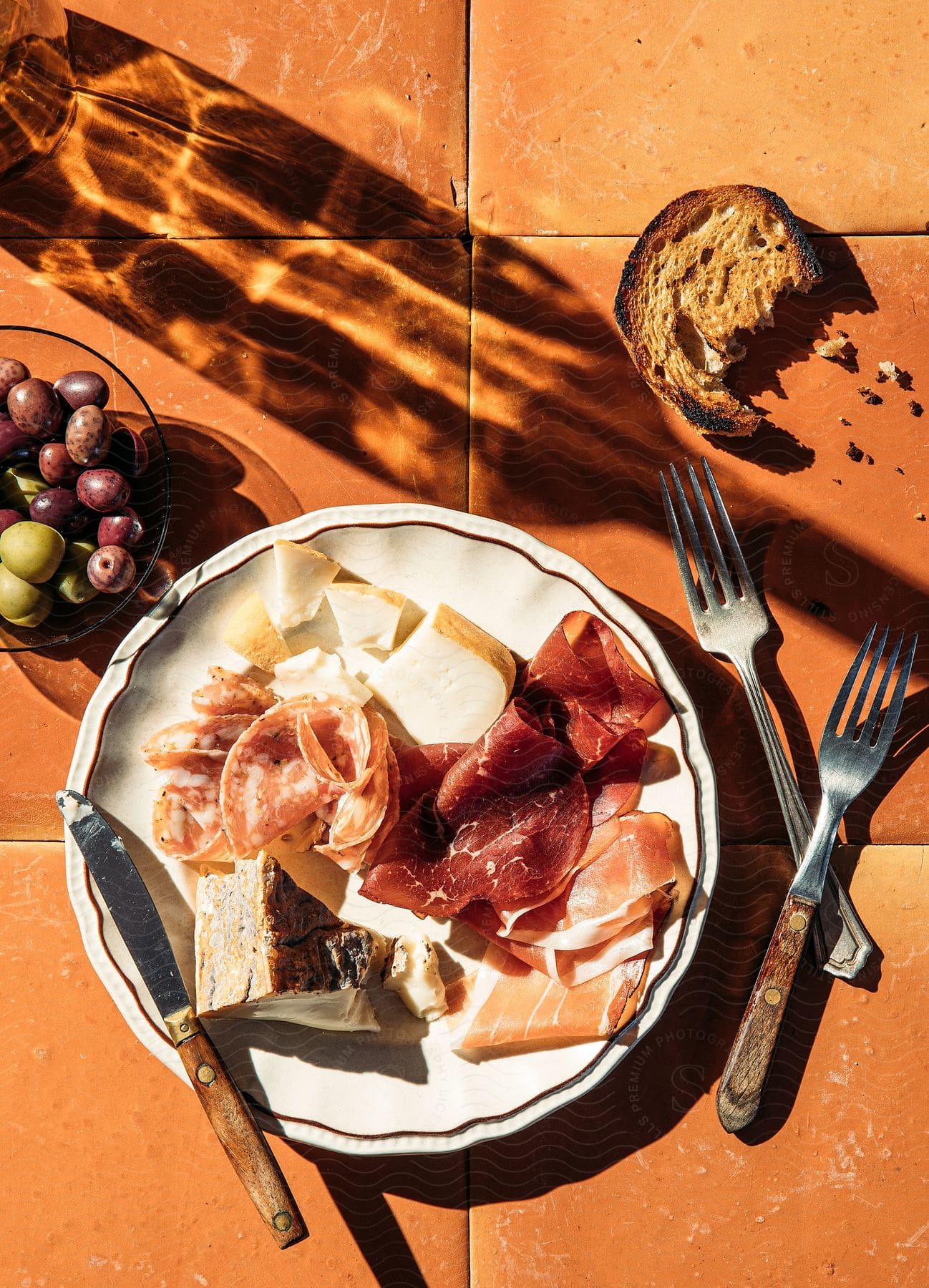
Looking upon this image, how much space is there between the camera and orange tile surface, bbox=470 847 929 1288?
118 centimetres

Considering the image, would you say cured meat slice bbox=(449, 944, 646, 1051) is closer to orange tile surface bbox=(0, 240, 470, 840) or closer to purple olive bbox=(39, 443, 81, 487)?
orange tile surface bbox=(0, 240, 470, 840)

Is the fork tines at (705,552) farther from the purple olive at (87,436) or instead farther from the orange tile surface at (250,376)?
the purple olive at (87,436)

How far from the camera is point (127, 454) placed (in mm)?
1142

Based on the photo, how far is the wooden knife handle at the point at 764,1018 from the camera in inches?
43.5

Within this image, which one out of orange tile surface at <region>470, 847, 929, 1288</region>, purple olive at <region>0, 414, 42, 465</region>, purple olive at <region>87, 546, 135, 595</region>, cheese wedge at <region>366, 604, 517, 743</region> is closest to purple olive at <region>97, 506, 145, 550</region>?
purple olive at <region>87, 546, 135, 595</region>

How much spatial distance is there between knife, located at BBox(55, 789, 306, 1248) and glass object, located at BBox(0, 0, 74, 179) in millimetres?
865

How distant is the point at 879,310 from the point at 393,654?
0.81m

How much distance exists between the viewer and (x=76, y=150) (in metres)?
1.26

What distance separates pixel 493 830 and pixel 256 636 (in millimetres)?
373

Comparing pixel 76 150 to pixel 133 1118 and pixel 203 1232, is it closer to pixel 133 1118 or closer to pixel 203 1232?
pixel 133 1118

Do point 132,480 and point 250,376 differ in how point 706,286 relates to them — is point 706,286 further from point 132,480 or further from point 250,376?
point 132,480

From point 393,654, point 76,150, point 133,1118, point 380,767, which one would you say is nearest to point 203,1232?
point 133,1118

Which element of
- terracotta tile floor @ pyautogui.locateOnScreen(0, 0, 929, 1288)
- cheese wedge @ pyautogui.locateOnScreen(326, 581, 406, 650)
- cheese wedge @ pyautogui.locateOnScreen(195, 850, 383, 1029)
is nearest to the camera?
cheese wedge @ pyautogui.locateOnScreen(195, 850, 383, 1029)

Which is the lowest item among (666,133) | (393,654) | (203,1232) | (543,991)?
(203,1232)
